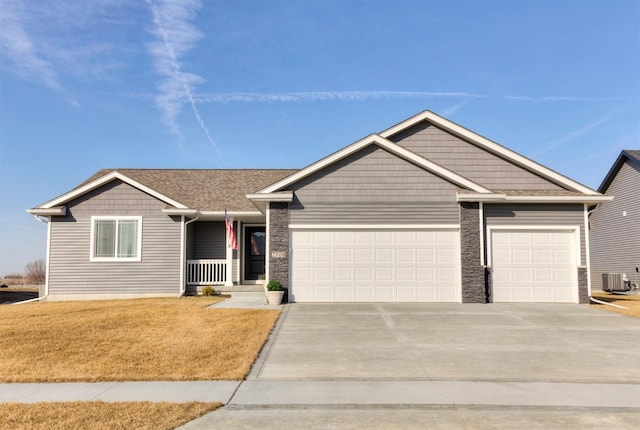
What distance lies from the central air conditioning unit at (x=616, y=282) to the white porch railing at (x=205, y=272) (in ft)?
60.5

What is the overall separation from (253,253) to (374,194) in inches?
280

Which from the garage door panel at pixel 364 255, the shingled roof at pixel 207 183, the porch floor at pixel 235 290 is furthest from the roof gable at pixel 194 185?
the garage door panel at pixel 364 255

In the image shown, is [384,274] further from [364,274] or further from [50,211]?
[50,211]

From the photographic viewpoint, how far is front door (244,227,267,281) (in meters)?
20.1

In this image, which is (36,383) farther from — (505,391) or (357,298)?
(357,298)

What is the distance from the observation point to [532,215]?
15.5 meters

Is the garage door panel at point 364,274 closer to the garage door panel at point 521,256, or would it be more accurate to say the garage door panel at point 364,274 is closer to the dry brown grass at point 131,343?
the dry brown grass at point 131,343

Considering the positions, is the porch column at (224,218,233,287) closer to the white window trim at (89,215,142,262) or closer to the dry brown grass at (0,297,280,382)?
the white window trim at (89,215,142,262)

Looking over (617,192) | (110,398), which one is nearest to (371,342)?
(110,398)

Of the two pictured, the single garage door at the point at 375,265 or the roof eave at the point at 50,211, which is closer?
the single garage door at the point at 375,265

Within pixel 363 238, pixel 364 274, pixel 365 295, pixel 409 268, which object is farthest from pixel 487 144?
pixel 365 295

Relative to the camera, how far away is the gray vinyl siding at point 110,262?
698 inches

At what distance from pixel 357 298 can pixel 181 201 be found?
8399 mm

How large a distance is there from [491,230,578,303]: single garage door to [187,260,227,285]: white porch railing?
33.1 feet
